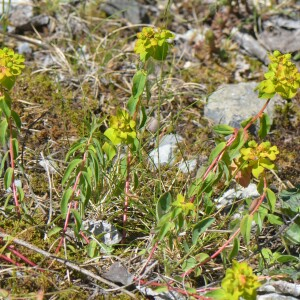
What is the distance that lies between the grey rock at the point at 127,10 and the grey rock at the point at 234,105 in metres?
0.89

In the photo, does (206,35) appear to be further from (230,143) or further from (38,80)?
(230,143)

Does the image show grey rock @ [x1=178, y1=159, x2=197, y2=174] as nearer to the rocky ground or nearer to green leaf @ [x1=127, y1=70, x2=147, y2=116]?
the rocky ground

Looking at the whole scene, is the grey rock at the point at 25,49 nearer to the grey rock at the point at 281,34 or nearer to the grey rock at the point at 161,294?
the grey rock at the point at 281,34

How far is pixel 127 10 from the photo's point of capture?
4.27 metres

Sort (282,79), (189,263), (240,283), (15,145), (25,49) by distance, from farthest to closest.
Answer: (25,49) < (15,145) < (189,263) < (282,79) < (240,283)

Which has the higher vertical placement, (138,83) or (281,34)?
(138,83)

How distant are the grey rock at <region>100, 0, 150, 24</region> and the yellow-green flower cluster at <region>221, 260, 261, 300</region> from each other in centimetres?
249

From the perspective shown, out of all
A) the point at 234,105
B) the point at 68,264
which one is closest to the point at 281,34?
the point at 234,105

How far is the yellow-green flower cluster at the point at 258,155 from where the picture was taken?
2.40 metres

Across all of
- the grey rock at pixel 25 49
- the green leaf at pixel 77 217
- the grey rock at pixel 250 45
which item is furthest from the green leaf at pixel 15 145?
the grey rock at pixel 250 45

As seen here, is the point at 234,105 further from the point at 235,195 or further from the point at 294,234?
the point at 294,234

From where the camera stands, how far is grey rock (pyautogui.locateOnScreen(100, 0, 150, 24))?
4.25 metres

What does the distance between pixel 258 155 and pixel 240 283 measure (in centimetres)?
54

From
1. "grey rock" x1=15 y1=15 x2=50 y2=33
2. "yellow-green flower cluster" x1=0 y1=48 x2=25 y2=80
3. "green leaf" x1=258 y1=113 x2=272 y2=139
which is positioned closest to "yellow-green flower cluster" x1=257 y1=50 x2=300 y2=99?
"green leaf" x1=258 y1=113 x2=272 y2=139
